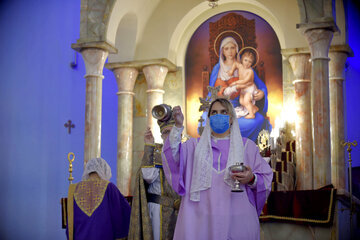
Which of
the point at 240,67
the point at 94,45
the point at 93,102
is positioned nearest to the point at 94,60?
the point at 94,45

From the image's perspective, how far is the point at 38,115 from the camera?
11586 mm

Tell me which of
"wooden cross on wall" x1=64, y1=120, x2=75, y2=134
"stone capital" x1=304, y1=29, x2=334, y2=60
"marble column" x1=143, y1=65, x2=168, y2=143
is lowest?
"wooden cross on wall" x1=64, y1=120, x2=75, y2=134

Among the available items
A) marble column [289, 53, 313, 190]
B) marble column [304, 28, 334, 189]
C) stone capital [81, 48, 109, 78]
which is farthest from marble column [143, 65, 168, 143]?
marble column [304, 28, 334, 189]

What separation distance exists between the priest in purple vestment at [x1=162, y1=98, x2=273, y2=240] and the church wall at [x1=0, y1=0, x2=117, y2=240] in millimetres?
8524

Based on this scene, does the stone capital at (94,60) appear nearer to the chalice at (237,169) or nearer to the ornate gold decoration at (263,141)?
the ornate gold decoration at (263,141)

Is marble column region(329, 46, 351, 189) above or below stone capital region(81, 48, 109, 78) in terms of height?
below

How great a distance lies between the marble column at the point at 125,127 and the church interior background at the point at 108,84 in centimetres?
3

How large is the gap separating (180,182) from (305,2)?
20.0ft

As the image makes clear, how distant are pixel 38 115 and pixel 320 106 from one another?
7.07 m

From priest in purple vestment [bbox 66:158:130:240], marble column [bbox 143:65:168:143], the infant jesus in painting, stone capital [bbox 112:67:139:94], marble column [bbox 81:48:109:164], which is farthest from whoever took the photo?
stone capital [bbox 112:67:139:94]

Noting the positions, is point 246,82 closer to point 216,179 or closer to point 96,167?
point 96,167

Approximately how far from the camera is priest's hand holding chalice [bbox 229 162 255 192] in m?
3.29

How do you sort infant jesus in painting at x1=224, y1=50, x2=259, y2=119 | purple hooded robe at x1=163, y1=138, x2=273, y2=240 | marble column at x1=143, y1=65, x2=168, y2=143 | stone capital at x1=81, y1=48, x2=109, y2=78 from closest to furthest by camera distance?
purple hooded robe at x1=163, y1=138, x2=273, y2=240, stone capital at x1=81, y1=48, x2=109, y2=78, infant jesus in painting at x1=224, y1=50, x2=259, y2=119, marble column at x1=143, y1=65, x2=168, y2=143

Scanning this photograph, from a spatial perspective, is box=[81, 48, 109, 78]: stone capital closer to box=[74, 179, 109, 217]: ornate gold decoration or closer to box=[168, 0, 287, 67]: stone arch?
box=[168, 0, 287, 67]: stone arch
